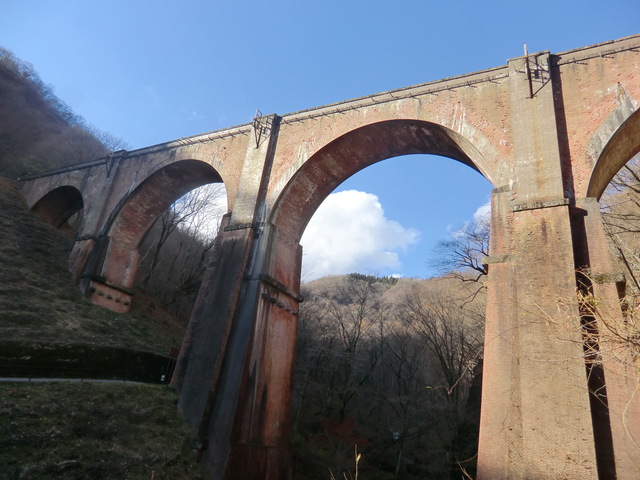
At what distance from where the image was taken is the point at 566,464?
4.23 metres

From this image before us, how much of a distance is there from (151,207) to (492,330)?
34.8 feet

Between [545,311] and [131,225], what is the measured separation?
37.4 ft

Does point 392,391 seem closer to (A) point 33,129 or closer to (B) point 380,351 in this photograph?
(B) point 380,351

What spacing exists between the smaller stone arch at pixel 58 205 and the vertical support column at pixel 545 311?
14.9 meters

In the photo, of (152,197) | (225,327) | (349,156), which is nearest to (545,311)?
(225,327)

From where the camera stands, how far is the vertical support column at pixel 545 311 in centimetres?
434

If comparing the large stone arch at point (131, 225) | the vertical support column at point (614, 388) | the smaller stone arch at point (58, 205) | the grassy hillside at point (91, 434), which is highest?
the smaller stone arch at point (58, 205)

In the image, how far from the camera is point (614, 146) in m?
6.34

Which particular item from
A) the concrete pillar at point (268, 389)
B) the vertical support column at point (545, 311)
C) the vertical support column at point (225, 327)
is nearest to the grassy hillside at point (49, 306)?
the vertical support column at point (225, 327)

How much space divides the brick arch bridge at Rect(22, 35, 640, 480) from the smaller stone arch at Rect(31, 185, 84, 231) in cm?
543

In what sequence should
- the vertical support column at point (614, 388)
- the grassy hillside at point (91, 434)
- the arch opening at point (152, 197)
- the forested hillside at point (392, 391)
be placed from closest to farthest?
the vertical support column at point (614, 388) < the grassy hillside at point (91, 434) < the arch opening at point (152, 197) < the forested hillside at point (392, 391)

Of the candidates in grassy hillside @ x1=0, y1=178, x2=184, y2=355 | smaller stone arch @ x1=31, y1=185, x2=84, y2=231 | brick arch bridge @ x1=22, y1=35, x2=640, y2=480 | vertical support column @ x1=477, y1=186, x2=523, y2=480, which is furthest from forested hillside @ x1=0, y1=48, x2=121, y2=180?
vertical support column @ x1=477, y1=186, x2=523, y2=480

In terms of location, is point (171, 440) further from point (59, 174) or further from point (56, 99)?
point (56, 99)

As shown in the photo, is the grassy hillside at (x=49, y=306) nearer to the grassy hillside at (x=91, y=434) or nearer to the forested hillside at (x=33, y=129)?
the grassy hillside at (x=91, y=434)
